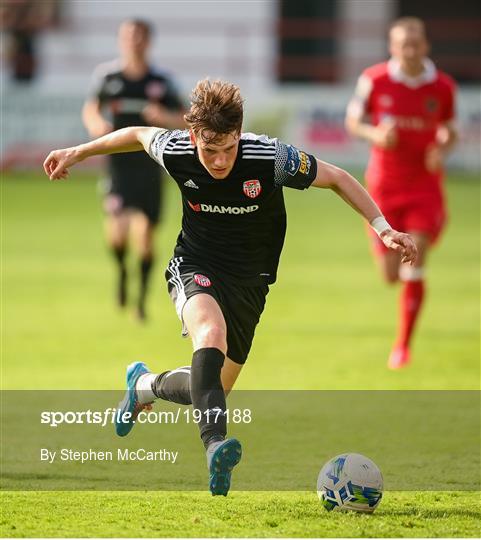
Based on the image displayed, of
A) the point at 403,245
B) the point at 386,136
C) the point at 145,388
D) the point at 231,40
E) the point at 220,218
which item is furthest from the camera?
the point at 231,40

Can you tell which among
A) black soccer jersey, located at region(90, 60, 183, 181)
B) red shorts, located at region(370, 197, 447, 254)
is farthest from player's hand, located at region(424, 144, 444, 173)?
black soccer jersey, located at region(90, 60, 183, 181)

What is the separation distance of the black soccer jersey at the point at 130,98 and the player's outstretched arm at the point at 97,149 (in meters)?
6.10

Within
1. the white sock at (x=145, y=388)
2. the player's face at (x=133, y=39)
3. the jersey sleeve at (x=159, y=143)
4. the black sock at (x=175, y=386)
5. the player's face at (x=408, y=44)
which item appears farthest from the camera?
the player's face at (x=133, y=39)

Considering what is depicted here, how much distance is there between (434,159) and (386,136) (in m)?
0.65

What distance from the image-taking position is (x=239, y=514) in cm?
554

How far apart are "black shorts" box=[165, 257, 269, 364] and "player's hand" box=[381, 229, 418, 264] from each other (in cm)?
82

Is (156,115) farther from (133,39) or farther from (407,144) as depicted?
(407,144)

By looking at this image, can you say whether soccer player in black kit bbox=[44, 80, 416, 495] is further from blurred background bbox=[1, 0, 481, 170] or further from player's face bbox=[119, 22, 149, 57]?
blurred background bbox=[1, 0, 481, 170]

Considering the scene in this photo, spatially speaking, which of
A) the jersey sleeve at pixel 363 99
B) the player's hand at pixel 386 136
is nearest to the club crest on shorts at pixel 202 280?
the player's hand at pixel 386 136

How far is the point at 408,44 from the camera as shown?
32.4ft

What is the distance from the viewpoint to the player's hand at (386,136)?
Result: 9492 millimetres

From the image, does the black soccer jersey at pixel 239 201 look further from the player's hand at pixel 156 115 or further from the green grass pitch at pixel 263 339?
the player's hand at pixel 156 115

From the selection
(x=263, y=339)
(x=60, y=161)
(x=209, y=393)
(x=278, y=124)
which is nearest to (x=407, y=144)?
(x=263, y=339)

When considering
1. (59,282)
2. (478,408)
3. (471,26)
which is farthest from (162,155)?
(471,26)
